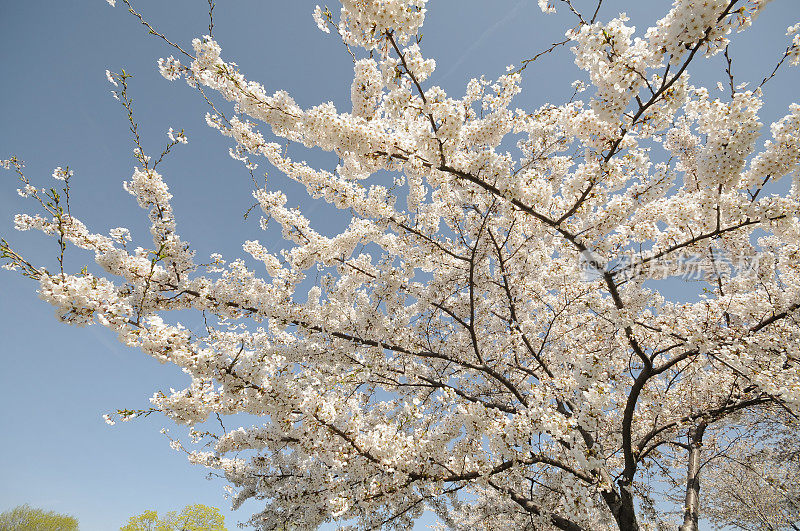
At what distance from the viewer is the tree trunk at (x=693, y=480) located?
6.75 metres

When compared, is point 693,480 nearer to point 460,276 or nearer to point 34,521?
point 460,276

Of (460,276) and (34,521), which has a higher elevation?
(460,276)

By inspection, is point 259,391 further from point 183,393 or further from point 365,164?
point 365,164

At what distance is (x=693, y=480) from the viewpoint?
7.27 m

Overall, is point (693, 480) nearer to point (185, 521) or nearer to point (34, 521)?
point (185, 521)

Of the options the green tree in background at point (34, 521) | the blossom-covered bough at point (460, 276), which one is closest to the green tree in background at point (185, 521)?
the green tree in background at point (34, 521)

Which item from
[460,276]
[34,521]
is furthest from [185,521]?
[460,276]

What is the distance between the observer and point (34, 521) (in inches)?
1221

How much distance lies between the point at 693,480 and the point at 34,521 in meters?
52.0

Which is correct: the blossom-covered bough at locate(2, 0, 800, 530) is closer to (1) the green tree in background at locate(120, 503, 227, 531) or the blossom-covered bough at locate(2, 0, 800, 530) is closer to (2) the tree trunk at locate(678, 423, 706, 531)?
(2) the tree trunk at locate(678, 423, 706, 531)

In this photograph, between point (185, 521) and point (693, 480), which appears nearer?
point (693, 480)

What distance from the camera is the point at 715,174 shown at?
396cm

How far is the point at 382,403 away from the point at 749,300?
27.2 ft

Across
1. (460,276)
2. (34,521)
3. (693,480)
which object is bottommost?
(34,521)
